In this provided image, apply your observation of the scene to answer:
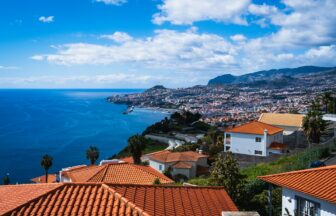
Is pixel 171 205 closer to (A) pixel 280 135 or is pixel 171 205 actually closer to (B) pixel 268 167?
(B) pixel 268 167

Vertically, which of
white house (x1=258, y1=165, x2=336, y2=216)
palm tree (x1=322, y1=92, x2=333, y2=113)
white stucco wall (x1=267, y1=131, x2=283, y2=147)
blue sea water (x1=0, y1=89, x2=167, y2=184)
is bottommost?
blue sea water (x1=0, y1=89, x2=167, y2=184)

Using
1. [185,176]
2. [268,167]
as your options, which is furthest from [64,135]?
[268,167]

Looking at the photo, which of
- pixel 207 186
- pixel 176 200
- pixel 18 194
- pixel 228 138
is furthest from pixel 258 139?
pixel 18 194

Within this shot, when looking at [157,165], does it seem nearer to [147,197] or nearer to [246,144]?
[246,144]

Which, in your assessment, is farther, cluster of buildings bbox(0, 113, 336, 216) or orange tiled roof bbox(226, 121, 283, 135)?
orange tiled roof bbox(226, 121, 283, 135)

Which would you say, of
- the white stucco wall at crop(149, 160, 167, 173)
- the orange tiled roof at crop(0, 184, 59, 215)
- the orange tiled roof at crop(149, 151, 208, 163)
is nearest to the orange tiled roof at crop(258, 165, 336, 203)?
the orange tiled roof at crop(0, 184, 59, 215)

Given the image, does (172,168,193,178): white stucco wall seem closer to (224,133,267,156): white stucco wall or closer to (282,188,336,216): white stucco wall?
(224,133,267,156): white stucco wall

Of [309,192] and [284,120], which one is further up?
[309,192]
